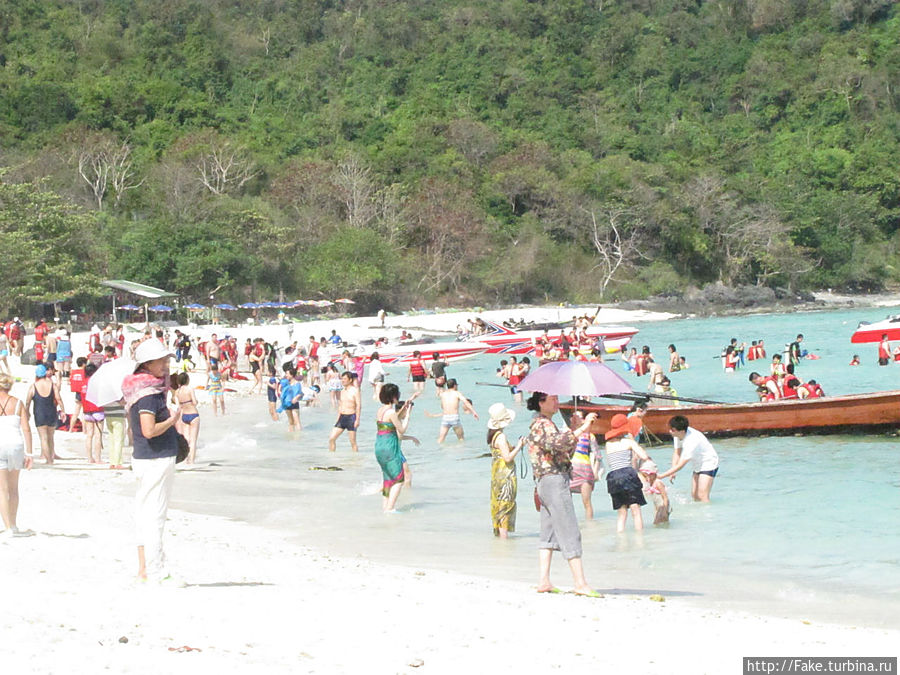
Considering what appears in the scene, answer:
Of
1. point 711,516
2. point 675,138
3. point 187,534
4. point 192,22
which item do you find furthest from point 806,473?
point 192,22

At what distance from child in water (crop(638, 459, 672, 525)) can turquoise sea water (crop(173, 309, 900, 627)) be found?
0.17m

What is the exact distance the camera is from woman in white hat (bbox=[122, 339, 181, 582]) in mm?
6754

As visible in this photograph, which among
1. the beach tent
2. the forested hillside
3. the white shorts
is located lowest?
the white shorts

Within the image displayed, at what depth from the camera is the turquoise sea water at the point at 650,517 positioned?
8.43 metres

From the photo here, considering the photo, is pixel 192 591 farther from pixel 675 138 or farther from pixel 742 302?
pixel 675 138

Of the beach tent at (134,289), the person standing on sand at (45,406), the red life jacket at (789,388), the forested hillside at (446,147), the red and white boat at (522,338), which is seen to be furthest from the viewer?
the forested hillside at (446,147)

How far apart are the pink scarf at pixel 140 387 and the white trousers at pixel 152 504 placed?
41cm

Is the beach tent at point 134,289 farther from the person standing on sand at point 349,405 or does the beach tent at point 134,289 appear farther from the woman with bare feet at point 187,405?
the woman with bare feet at point 187,405

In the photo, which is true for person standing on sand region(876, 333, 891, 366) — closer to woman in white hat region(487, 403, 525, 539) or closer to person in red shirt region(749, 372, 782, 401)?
person in red shirt region(749, 372, 782, 401)

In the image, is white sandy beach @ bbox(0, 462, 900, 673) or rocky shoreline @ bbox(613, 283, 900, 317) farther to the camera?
rocky shoreline @ bbox(613, 283, 900, 317)

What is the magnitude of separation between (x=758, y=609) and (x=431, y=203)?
211 feet

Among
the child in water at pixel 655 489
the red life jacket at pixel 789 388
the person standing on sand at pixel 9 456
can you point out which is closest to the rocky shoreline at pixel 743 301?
the red life jacket at pixel 789 388

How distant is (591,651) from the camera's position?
5.77 meters

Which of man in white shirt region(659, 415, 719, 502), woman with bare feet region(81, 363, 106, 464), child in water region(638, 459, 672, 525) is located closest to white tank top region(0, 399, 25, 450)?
woman with bare feet region(81, 363, 106, 464)
